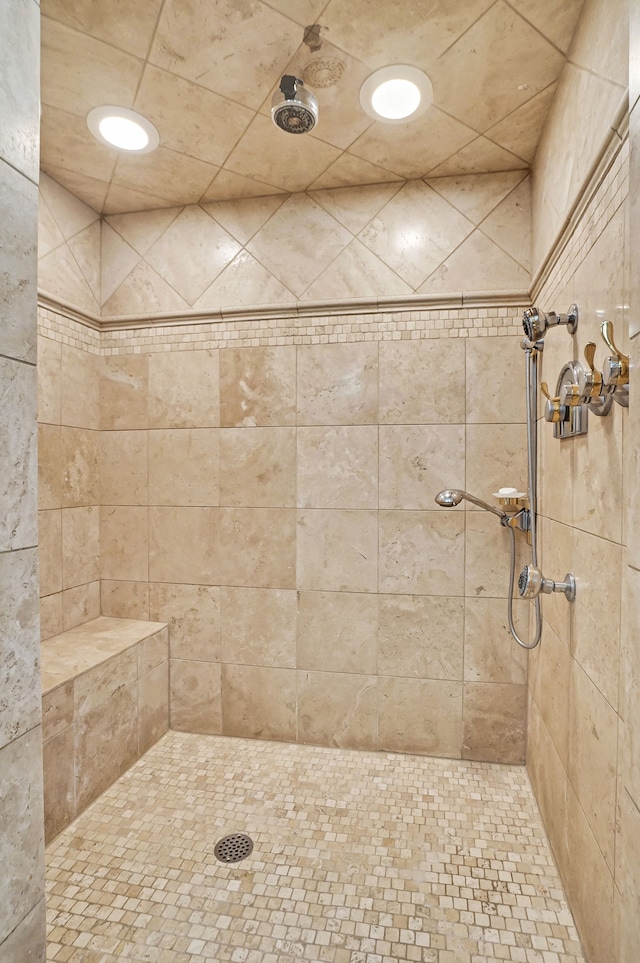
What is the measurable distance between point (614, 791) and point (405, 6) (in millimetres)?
1971

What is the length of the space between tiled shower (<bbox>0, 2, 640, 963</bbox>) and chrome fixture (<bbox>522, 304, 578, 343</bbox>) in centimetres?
10

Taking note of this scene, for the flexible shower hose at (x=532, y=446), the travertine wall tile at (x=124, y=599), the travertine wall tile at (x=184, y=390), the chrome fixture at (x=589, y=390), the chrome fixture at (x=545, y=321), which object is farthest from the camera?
the travertine wall tile at (x=124, y=599)

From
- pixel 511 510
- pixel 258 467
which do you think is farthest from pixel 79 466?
pixel 511 510

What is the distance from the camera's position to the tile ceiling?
4.40 ft

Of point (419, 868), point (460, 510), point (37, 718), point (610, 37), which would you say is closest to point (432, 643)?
point (460, 510)

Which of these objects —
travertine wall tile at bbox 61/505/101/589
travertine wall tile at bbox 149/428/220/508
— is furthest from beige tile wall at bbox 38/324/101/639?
travertine wall tile at bbox 149/428/220/508

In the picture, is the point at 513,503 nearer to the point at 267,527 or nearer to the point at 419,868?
the point at 267,527

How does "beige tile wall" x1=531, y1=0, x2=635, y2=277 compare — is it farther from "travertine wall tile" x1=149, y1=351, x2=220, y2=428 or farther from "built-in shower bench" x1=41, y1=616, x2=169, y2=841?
"built-in shower bench" x1=41, y1=616, x2=169, y2=841

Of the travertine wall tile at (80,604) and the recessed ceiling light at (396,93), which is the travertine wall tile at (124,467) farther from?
the recessed ceiling light at (396,93)

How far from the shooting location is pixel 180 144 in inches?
72.9

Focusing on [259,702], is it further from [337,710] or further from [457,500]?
[457,500]

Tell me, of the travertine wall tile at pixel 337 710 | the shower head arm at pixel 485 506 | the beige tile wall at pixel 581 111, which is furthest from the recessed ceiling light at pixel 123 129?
the travertine wall tile at pixel 337 710

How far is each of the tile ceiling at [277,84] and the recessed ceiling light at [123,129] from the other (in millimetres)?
34

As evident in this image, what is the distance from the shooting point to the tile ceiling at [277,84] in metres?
1.34
